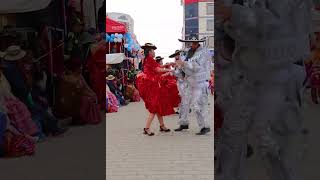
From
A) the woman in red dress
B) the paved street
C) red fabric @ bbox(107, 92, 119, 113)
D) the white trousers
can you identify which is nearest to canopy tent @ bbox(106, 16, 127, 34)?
red fabric @ bbox(107, 92, 119, 113)

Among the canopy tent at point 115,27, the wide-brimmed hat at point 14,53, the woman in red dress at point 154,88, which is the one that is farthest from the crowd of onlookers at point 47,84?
the canopy tent at point 115,27

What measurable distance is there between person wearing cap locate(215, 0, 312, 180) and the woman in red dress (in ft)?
14.6

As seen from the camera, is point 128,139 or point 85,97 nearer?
point 85,97

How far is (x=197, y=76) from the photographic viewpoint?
6695 mm

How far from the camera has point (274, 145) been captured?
249cm

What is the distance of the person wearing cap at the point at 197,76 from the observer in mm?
6598

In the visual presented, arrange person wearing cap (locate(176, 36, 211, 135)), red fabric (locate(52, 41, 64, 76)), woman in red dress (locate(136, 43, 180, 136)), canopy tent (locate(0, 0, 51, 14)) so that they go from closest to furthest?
canopy tent (locate(0, 0, 51, 14)), red fabric (locate(52, 41, 64, 76)), person wearing cap (locate(176, 36, 211, 135)), woman in red dress (locate(136, 43, 180, 136))

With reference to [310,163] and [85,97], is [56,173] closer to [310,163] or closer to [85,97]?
[85,97]

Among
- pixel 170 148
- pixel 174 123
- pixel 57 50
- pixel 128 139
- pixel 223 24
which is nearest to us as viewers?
pixel 223 24

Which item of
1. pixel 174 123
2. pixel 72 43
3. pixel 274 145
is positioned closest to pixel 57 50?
pixel 72 43

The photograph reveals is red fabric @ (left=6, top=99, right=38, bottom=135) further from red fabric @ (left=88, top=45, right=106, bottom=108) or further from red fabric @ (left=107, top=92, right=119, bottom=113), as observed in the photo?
red fabric @ (left=107, top=92, right=119, bottom=113)

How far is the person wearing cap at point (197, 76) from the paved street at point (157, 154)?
0.35 m

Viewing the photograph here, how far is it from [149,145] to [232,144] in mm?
3739

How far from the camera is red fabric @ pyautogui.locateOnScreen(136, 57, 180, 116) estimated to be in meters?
6.98
